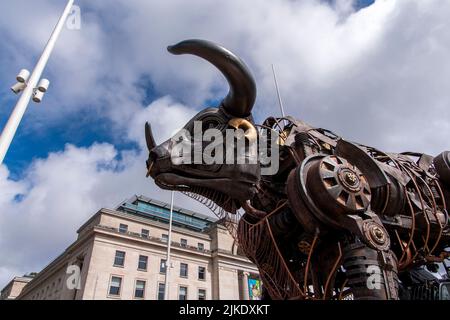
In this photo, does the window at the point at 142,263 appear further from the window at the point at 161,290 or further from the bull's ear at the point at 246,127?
the bull's ear at the point at 246,127

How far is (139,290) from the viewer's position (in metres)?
37.4

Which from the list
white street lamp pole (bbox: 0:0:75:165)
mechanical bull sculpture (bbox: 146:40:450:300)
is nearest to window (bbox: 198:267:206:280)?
white street lamp pole (bbox: 0:0:75:165)

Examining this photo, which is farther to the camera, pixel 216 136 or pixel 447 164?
pixel 447 164

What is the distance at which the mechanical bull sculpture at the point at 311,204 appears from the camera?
3.87 m

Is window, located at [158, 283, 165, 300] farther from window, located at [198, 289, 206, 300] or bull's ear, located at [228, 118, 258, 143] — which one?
bull's ear, located at [228, 118, 258, 143]

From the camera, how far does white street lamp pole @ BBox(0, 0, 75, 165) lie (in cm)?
701

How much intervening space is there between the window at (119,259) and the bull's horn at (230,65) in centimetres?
3717

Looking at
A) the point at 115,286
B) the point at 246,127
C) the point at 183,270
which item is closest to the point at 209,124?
the point at 246,127

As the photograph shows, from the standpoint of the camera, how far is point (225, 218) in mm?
4770

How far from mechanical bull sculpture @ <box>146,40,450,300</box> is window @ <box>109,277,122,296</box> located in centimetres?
3519
